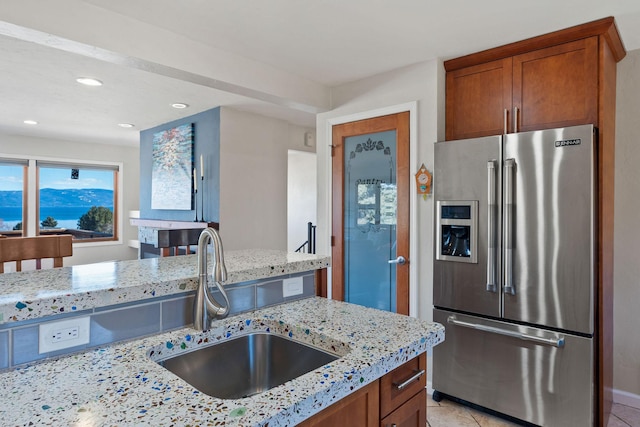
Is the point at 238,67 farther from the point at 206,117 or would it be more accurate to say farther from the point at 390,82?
the point at 206,117

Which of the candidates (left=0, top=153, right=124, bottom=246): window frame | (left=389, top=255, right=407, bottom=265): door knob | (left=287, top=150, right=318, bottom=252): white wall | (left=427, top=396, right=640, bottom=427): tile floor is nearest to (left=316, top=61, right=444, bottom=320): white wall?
(left=389, top=255, right=407, bottom=265): door knob

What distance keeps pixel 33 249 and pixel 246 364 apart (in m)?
1.09

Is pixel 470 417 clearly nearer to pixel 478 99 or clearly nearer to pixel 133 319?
pixel 478 99

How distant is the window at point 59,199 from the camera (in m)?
5.68

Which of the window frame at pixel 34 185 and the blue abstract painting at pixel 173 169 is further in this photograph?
the window frame at pixel 34 185

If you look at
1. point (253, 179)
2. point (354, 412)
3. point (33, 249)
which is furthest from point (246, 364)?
point (253, 179)

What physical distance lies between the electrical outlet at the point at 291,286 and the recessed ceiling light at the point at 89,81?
2596 mm

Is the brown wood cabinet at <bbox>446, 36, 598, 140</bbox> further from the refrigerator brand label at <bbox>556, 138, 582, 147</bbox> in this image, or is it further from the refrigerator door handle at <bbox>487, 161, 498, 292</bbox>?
the refrigerator door handle at <bbox>487, 161, 498, 292</bbox>

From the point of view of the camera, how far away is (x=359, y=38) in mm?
2418

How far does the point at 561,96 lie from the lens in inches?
91.7

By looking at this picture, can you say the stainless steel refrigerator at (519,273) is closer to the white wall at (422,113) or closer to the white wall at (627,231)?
the white wall at (422,113)

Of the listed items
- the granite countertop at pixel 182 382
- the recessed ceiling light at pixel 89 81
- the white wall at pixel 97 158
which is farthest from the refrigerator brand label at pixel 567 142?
the white wall at pixel 97 158

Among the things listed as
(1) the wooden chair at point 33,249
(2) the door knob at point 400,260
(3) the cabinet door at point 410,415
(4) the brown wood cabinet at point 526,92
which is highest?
(4) the brown wood cabinet at point 526,92

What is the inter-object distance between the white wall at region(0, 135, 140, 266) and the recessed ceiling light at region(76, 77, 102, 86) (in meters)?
3.36
